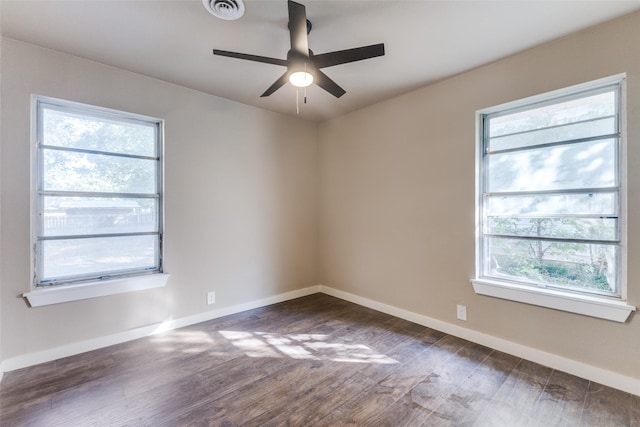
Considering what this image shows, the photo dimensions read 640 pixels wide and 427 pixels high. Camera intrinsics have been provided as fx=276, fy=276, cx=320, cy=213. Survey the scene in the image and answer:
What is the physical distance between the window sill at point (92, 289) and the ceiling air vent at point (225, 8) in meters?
2.45

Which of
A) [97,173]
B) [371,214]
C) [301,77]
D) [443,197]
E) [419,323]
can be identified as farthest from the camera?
[371,214]

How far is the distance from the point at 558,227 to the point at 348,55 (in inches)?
86.1

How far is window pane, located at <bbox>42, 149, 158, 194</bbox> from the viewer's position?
7.95 feet

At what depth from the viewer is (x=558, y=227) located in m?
2.29

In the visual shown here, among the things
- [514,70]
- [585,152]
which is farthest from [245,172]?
[585,152]

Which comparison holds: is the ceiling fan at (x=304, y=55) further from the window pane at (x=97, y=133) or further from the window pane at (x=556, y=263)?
the window pane at (x=556, y=263)

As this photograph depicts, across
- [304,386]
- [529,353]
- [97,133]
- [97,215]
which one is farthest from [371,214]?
[97,133]

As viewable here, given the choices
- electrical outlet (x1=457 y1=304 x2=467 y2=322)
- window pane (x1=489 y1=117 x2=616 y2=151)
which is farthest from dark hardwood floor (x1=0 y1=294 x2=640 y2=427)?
window pane (x1=489 y1=117 x2=616 y2=151)

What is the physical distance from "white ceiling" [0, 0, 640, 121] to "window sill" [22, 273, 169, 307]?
6.69ft

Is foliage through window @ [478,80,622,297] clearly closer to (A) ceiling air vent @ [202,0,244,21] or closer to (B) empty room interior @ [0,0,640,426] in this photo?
(B) empty room interior @ [0,0,640,426]

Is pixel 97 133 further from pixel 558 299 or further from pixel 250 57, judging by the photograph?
pixel 558 299

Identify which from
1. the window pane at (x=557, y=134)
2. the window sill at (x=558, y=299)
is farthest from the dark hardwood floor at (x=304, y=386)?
the window pane at (x=557, y=134)

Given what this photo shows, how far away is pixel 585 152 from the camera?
2.16m

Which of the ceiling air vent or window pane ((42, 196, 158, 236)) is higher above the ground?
the ceiling air vent
